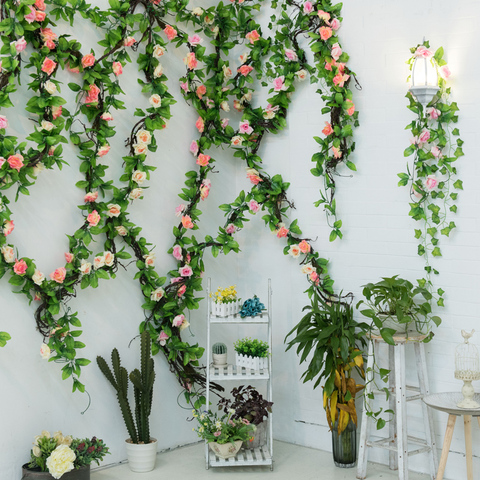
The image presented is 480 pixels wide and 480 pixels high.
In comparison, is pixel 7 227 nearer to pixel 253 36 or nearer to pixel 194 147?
pixel 194 147

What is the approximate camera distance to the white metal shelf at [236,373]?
13.4 feet

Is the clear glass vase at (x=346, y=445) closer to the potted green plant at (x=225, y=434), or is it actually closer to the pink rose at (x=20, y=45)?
the potted green plant at (x=225, y=434)

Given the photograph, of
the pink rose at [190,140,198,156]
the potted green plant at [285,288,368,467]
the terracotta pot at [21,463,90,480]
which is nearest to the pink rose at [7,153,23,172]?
the pink rose at [190,140,198,156]

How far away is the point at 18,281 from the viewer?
11.7 ft

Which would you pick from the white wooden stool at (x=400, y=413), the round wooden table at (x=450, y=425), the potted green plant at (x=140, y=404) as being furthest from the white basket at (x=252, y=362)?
the round wooden table at (x=450, y=425)

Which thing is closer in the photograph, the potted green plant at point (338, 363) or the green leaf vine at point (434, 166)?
the green leaf vine at point (434, 166)

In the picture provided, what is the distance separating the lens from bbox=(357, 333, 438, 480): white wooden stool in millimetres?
3662

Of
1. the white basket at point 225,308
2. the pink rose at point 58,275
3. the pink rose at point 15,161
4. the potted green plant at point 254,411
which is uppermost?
the pink rose at point 15,161

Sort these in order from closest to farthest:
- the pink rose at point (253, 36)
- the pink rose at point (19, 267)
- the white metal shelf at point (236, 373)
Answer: the pink rose at point (19, 267)
the white metal shelf at point (236, 373)
the pink rose at point (253, 36)

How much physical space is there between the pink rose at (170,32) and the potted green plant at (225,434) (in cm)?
219

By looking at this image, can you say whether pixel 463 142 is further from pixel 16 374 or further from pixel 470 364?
pixel 16 374

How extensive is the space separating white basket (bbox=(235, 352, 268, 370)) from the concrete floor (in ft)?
1.85

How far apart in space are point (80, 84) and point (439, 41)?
1.91 metres

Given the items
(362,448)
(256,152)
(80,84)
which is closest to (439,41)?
(256,152)
